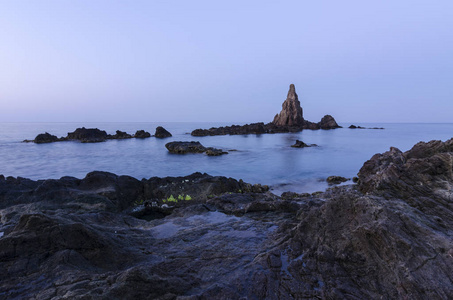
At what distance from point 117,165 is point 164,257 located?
111 feet

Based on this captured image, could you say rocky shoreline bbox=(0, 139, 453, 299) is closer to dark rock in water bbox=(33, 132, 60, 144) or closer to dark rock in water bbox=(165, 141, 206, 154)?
dark rock in water bbox=(165, 141, 206, 154)

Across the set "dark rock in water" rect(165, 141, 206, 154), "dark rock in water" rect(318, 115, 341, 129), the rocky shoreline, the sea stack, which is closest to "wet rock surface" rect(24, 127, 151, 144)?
"dark rock in water" rect(165, 141, 206, 154)

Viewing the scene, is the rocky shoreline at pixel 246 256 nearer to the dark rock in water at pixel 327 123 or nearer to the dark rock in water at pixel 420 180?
the dark rock in water at pixel 420 180

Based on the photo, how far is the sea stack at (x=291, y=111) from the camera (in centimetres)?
12796

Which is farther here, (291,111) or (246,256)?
(291,111)

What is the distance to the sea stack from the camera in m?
128

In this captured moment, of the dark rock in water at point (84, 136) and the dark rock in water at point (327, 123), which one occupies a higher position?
the dark rock in water at point (327, 123)

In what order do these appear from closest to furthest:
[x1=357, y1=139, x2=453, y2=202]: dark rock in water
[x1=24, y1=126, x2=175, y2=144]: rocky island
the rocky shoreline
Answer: the rocky shoreline → [x1=357, y1=139, x2=453, y2=202]: dark rock in water → [x1=24, y1=126, x2=175, y2=144]: rocky island

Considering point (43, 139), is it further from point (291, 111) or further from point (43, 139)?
point (291, 111)

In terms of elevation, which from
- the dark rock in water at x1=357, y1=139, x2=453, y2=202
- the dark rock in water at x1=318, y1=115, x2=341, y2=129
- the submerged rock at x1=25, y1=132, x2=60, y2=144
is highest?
the dark rock in water at x1=318, y1=115, x2=341, y2=129

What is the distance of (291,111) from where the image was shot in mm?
129250

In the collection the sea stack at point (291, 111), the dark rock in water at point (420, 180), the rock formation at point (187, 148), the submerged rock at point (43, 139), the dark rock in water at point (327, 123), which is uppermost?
the sea stack at point (291, 111)

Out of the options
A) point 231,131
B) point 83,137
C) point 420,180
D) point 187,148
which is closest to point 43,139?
point 83,137

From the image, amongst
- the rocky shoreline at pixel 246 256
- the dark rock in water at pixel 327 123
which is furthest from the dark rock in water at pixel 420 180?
the dark rock in water at pixel 327 123
